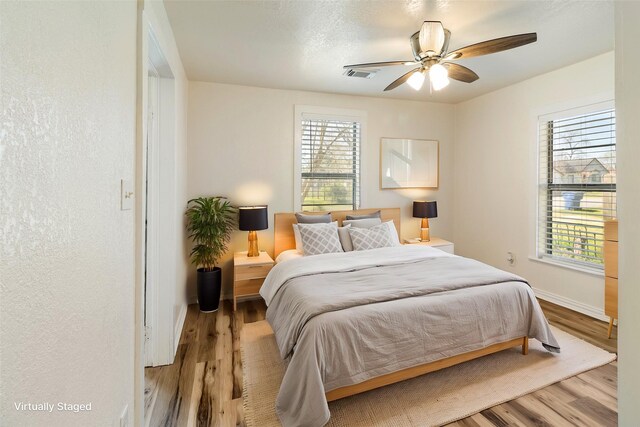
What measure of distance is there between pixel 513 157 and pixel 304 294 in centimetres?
329

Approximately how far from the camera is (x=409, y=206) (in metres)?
4.55

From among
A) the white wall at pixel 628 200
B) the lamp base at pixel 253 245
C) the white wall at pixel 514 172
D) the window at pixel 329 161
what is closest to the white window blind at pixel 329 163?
the window at pixel 329 161

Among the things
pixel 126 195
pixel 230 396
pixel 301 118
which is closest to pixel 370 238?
pixel 301 118

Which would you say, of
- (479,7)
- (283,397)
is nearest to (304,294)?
(283,397)

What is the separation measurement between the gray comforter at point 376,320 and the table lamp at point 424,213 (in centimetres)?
157

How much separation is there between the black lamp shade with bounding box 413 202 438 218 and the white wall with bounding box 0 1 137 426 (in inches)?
147

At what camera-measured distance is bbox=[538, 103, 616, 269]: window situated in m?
2.99

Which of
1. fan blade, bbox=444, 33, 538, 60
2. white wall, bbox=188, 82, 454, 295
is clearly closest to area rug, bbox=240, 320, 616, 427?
white wall, bbox=188, 82, 454, 295

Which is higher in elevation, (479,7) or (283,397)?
(479,7)

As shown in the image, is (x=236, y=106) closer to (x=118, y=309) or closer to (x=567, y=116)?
(x=118, y=309)

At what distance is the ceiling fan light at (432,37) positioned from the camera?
206 centimetres

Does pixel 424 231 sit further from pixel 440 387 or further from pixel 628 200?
pixel 628 200

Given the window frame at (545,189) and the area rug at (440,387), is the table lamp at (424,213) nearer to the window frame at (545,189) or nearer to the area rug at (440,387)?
the window frame at (545,189)

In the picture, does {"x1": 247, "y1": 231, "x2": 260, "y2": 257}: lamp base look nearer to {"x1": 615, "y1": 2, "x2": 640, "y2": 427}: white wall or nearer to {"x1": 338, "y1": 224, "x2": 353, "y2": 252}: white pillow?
{"x1": 338, "y1": 224, "x2": 353, "y2": 252}: white pillow
